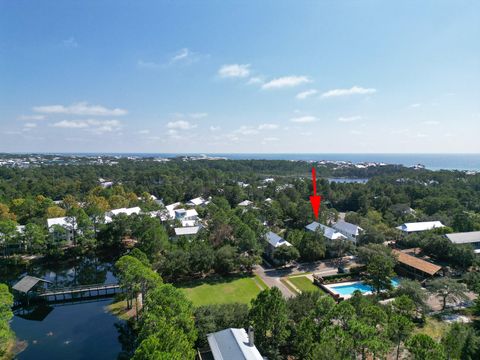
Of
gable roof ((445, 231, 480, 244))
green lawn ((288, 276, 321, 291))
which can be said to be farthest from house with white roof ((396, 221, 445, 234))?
green lawn ((288, 276, 321, 291))

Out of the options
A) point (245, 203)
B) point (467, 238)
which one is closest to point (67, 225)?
point (245, 203)

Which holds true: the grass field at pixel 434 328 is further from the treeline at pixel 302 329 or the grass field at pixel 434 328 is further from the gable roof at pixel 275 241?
the gable roof at pixel 275 241

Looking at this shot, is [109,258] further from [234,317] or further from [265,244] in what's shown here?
[234,317]

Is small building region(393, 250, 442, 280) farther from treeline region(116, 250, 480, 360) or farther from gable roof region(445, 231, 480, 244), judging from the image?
treeline region(116, 250, 480, 360)

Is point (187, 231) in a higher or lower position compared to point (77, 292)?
higher

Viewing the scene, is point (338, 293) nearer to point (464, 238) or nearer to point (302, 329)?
point (302, 329)

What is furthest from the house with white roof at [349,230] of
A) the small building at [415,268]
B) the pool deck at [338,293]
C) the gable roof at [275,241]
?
the pool deck at [338,293]
